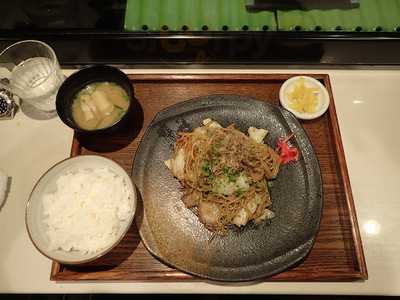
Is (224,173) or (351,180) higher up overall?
(224,173)

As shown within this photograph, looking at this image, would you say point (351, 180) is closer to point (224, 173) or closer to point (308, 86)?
point (308, 86)

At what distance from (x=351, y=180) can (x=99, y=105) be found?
5.23ft

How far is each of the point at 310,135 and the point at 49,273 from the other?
1.71 metres

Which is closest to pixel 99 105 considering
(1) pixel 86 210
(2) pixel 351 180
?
(1) pixel 86 210

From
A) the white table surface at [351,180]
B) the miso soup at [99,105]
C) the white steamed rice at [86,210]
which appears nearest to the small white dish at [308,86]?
the white table surface at [351,180]

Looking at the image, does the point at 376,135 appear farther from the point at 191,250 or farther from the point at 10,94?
the point at 10,94

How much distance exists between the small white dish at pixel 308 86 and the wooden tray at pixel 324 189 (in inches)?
2.6

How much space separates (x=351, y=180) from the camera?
2133 mm

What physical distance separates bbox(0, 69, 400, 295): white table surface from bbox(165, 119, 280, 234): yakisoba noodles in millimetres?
369

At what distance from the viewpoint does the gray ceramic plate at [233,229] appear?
181 cm

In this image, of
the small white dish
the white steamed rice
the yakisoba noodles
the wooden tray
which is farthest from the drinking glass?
the small white dish

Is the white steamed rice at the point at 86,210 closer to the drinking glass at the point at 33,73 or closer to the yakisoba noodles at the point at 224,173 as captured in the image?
the yakisoba noodles at the point at 224,173

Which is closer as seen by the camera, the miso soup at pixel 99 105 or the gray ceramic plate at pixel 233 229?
the gray ceramic plate at pixel 233 229

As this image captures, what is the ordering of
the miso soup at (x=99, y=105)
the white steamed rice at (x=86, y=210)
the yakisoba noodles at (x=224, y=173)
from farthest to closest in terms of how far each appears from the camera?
1. the miso soup at (x=99, y=105)
2. the yakisoba noodles at (x=224, y=173)
3. the white steamed rice at (x=86, y=210)
